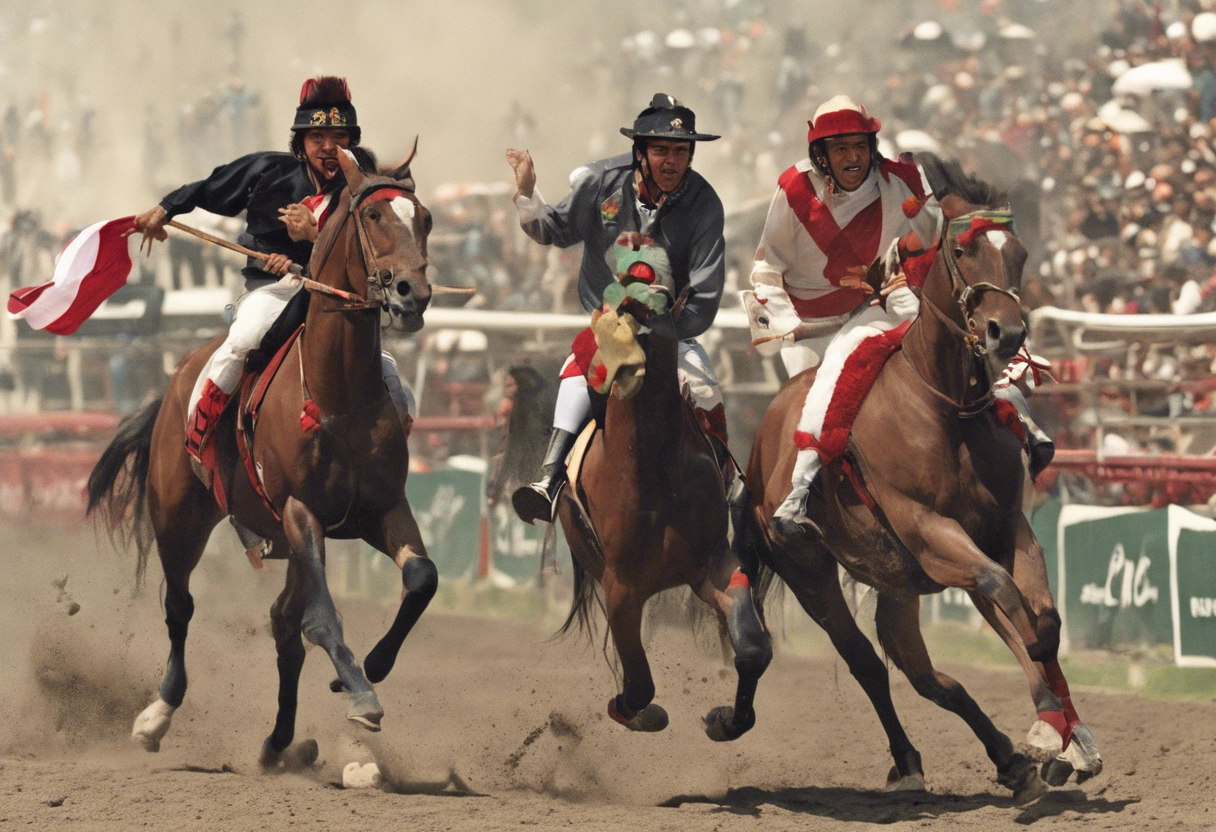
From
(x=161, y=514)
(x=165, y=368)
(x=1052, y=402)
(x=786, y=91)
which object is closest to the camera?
(x=161, y=514)

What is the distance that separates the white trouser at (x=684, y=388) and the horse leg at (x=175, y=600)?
2.23 meters

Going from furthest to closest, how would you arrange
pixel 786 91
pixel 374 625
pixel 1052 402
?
1. pixel 786 91
2. pixel 374 625
3. pixel 1052 402

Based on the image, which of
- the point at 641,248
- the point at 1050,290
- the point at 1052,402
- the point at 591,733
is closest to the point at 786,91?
the point at 1050,290

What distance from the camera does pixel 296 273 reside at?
7.03 m

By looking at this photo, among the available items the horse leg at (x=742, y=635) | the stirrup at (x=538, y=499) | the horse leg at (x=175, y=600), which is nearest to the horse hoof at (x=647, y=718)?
the horse leg at (x=742, y=635)

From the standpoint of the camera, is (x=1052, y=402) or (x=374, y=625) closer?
(x=1052, y=402)

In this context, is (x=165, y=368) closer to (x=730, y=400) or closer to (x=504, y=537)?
(x=504, y=537)

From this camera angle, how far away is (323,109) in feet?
24.3

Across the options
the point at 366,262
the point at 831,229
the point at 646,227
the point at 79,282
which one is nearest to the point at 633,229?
the point at 646,227

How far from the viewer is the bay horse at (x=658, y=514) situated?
20.7 feet

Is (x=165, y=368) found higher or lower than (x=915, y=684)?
higher

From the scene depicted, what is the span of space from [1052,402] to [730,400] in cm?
272

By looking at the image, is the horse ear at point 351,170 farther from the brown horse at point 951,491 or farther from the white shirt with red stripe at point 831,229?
the brown horse at point 951,491

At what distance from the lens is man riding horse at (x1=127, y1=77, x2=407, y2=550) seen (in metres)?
7.39
